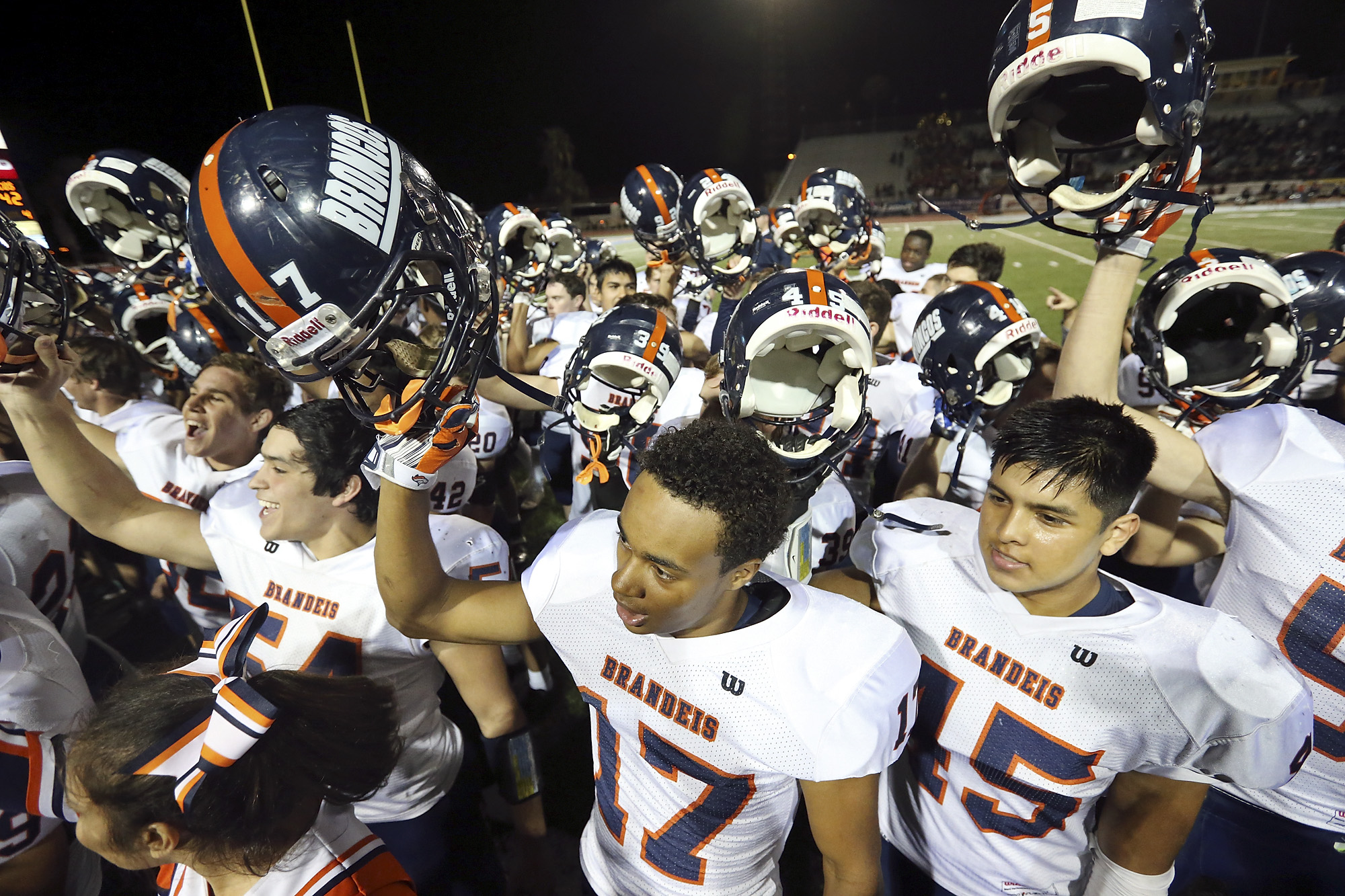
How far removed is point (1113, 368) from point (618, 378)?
2.00 metres

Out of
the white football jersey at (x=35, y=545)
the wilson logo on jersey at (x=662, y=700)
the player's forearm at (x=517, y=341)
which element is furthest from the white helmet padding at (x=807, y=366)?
the white football jersey at (x=35, y=545)

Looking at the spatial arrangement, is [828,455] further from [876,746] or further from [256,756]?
[256,756]

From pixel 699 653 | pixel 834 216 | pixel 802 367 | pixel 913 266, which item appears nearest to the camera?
pixel 699 653

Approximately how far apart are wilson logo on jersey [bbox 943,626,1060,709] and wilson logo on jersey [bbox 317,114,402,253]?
5.77ft

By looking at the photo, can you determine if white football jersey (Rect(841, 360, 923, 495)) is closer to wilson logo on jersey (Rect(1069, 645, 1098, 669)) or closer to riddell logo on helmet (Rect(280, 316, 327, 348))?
wilson logo on jersey (Rect(1069, 645, 1098, 669))

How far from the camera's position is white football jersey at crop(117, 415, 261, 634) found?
9.47 ft

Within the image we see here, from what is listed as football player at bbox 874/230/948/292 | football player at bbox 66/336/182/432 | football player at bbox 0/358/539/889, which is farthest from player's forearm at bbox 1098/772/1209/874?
football player at bbox 874/230/948/292

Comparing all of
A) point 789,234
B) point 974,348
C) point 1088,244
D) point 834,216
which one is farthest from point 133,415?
point 1088,244

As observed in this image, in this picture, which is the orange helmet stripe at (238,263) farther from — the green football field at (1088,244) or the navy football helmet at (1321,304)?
the green football field at (1088,244)

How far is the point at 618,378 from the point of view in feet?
9.81

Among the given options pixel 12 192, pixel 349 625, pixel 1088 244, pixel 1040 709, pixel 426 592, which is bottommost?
pixel 349 625

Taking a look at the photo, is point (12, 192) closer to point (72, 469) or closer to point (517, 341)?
point (517, 341)

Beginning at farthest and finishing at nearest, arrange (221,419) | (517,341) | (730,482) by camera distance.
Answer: (517,341) → (221,419) → (730,482)

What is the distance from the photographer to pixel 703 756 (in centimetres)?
151
